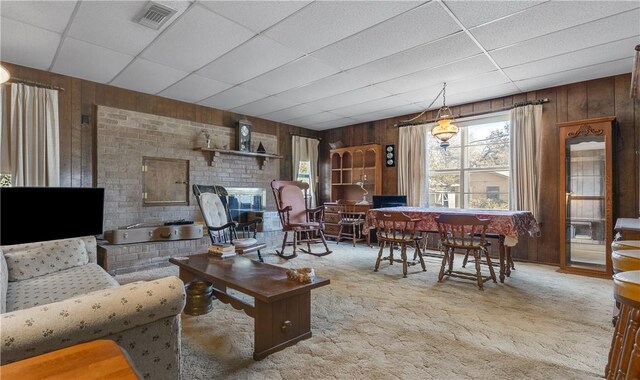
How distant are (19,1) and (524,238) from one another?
6018 mm

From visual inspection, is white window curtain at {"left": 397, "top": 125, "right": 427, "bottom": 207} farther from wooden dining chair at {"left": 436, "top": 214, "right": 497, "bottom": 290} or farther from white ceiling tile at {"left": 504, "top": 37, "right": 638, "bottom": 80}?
wooden dining chair at {"left": 436, "top": 214, "right": 497, "bottom": 290}

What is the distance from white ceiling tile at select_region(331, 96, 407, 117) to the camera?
4898mm

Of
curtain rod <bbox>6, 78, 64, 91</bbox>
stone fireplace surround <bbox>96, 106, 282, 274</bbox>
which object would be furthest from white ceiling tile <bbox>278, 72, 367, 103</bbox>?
curtain rod <bbox>6, 78, 64, 91</bbox>

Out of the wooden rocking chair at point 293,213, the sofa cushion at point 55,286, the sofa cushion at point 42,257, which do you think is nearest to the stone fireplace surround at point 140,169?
the sofa cushion at point 42,257

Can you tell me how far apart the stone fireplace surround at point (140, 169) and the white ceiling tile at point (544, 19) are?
415 cm

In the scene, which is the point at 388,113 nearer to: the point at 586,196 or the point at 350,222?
the point at 350,222

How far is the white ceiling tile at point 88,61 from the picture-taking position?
3098mm

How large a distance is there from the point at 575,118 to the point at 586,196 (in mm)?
1059

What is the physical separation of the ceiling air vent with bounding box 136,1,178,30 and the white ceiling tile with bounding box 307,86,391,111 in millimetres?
2603

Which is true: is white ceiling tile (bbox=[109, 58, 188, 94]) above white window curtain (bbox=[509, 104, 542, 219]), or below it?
above

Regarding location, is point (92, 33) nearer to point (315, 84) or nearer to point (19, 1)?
point (19, 1)

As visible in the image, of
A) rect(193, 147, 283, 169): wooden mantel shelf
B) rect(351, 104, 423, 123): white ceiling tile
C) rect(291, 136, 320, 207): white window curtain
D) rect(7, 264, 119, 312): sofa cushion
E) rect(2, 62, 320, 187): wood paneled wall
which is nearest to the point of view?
rect(7, 264, 119, 312): sofa cushion

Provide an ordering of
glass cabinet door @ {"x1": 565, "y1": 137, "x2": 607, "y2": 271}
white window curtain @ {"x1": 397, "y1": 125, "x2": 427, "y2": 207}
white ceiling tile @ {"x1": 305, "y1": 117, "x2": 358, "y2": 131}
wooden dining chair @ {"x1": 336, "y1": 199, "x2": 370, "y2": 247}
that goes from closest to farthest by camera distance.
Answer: glass cabinet door @ {"x1": 565, "y1": 137, "x2": 607, "y2": 271}
white window curtain @ {"x1": 397, "y1": 125, "x2": 427, "y2": 207}
wooden dining chair @ {"x1": 336, "y1": 199, "x2": 370, "y2": 247}
white ceiling tile @ {"x1": 305, "y1": 117, "x2": 358, "y2": 131}

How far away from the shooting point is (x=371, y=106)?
17.2 feet
